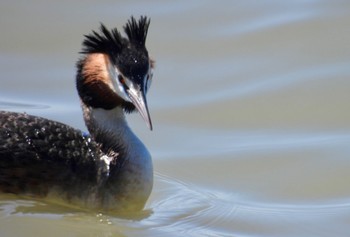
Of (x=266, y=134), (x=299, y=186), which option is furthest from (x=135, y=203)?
(x=266, y=134)

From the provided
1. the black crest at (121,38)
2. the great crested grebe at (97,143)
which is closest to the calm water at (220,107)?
the great crested grebe at (97,143)

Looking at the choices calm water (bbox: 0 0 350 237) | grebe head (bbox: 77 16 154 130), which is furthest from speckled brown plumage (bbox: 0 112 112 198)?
grebe head (bbox: 77 16 154 130)

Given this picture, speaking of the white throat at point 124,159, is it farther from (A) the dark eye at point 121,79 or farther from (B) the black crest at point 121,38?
(B) the black crest at point 121,38

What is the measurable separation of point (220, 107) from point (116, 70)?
237 cm

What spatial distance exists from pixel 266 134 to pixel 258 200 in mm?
1348

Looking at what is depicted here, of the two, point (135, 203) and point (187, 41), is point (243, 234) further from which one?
point (187, 41)

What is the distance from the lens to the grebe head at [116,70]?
7.63 m

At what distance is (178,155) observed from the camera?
8.92 m

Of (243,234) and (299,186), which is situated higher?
(299,186)

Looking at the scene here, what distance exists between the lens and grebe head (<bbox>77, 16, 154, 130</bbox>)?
7.63 meters

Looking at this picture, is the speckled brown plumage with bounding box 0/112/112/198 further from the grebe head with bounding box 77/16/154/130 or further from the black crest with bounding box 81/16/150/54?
the black crest with bounding box 81/16/150/54

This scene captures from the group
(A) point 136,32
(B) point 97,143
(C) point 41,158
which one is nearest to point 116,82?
(A) point 136,32

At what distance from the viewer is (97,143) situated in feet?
26.3

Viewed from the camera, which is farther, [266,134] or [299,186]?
[266,134]
